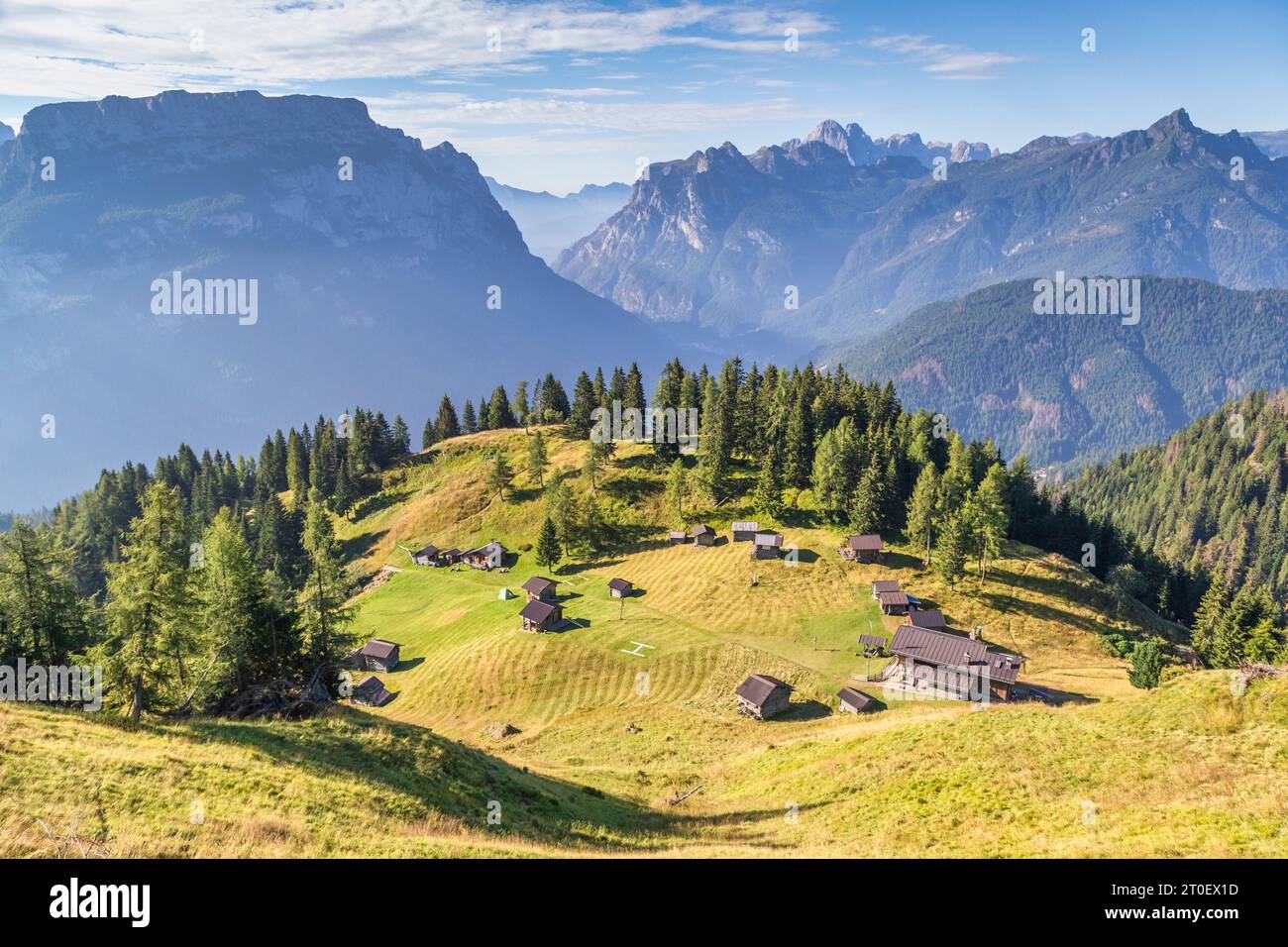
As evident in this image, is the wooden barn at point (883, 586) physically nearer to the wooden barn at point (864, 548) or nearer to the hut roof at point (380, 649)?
the wooden barn at point (864, 548)

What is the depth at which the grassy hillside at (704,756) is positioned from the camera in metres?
24.7

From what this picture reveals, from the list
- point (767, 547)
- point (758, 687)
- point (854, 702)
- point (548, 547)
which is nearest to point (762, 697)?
point (758, 687)

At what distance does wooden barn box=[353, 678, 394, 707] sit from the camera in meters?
80.1

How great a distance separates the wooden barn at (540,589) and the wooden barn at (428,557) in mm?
29678

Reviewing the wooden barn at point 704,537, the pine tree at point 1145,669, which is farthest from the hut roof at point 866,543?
the pine tree at point 1145,669

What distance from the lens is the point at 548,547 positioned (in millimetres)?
111750

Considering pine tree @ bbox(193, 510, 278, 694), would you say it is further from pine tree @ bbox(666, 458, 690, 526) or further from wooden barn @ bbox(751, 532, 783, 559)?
pine tree @ bbox(666, 458, 690, 526)

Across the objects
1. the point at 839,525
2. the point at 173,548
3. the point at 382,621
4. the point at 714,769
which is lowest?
the point at 382,621

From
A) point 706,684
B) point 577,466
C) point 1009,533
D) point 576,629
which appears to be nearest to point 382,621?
point 576,629

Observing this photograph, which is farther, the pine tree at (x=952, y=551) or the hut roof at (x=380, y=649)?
the hut roof at (x=380, y=649)

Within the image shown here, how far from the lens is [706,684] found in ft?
240

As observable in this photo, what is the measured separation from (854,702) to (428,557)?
3338 inches
